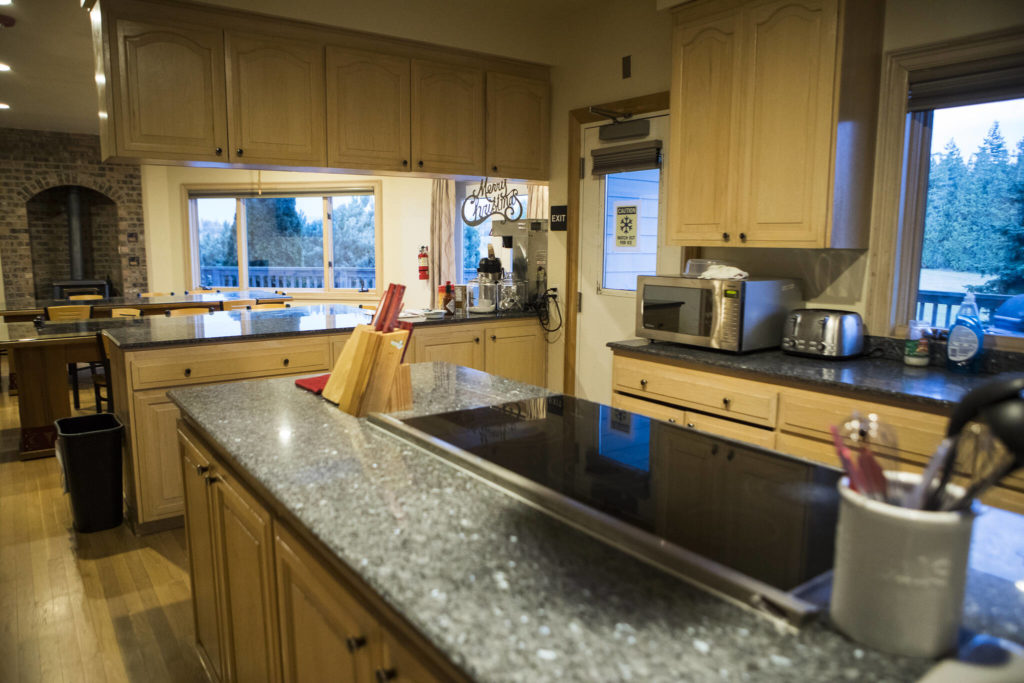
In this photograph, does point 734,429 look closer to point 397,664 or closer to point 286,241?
point 397,664

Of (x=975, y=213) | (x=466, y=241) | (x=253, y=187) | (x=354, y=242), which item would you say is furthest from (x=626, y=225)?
(x=253, y=187)

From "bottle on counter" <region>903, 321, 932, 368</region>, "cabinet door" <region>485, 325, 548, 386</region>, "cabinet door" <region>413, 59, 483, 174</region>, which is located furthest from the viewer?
"cabinet door" <region>485, 325, 548, 386</region>

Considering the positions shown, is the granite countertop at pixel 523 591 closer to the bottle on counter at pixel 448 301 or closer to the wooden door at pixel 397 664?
the wooden door at pixel 397 664

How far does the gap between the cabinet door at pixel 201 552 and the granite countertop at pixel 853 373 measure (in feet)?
6.42

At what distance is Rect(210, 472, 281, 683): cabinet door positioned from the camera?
147 centimetres

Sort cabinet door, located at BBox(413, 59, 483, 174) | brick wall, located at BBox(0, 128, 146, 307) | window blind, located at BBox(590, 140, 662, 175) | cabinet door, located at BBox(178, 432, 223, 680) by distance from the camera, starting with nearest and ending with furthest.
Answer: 1. cabinet door, located at BBox(178, 432, 223, 680)
2. window blind, located at BBox(590, 140, 662, 175)
3. cabinet door, located at BBox(413, 59, 483, 174)
4. brick wall, located at BBox(0, 128, 146, 307)

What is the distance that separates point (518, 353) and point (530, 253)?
0.70 metres

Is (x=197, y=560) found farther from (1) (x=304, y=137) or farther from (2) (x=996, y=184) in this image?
(2) (x=996, y=184)

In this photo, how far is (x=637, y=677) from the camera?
2.32 ft

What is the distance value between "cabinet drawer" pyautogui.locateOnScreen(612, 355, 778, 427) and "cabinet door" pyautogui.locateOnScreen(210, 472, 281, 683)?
76.7 inches

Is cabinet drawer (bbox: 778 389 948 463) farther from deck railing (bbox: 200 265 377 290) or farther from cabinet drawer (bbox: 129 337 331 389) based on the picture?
deck railing (bbox: 200 265 377 290)

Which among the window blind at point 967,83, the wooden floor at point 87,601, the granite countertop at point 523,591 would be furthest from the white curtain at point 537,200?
the granite countertop at point 523,591

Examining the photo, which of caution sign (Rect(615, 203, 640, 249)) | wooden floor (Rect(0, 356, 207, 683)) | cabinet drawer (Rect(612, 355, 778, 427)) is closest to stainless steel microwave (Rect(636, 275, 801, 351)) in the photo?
cabinet drawer (Rect(612, 355, 778, 427))

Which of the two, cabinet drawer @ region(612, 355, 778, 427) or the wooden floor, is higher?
cabinet drawer @ region(612, 355, 778, 427)
